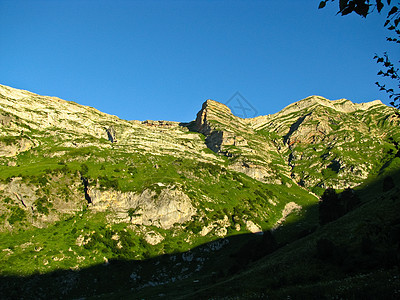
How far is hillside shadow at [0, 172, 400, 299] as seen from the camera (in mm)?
57188

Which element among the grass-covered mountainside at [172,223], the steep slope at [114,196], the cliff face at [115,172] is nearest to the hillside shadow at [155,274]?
the grass-covered mountainside at [172,223]

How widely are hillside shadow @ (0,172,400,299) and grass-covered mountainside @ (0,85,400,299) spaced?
1.09ft

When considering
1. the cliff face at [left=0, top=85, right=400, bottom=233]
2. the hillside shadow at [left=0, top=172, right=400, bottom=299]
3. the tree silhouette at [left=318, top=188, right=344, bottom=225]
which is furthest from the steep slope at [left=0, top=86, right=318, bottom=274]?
the tree silhouette at [left=318, top=188, right=344, bottom=225]

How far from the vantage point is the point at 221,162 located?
187 metres

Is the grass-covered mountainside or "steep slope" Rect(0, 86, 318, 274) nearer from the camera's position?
the grass-covered mountainside

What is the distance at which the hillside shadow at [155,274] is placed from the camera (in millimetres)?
57188

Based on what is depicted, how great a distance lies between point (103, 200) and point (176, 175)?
42971 millimetres

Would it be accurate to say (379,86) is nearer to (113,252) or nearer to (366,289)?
(366,289)

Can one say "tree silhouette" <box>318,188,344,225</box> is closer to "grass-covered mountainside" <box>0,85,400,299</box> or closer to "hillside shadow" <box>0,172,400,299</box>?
"grass-covered mountainside" <box>0,85,400,299</box>

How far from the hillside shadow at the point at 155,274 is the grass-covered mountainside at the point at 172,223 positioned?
33 cm

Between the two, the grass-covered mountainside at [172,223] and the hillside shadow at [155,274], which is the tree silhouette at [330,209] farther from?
the hillside shadow at [155,274]

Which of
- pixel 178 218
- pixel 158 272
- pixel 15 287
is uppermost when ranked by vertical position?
pixel 178 218

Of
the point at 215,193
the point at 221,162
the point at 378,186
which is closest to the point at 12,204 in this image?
the point at 215,193

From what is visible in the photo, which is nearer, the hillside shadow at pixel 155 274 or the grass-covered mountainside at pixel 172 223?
the grass-covered mountainside at pixel 172 223
